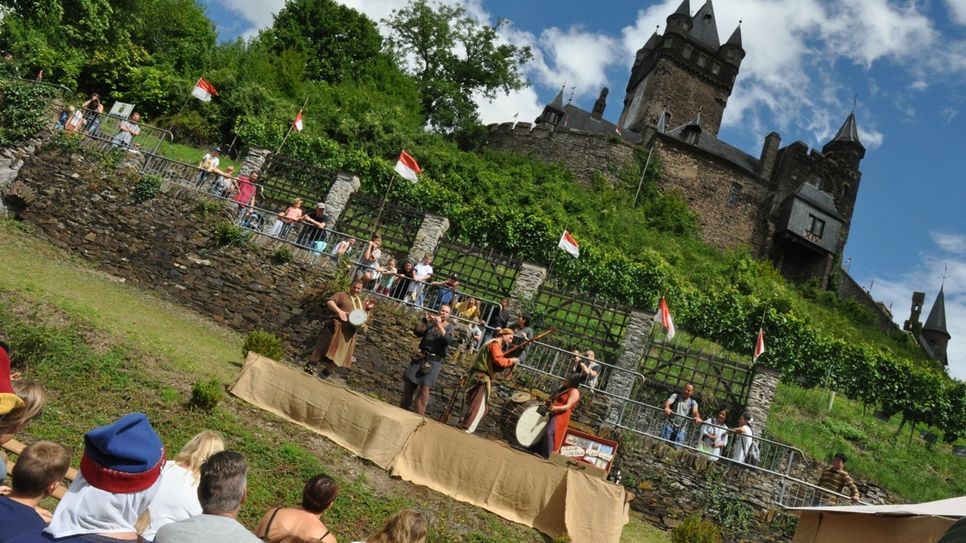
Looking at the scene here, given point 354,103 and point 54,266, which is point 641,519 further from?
point 354,103

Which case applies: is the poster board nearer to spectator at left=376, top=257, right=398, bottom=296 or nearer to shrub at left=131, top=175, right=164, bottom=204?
spectator at left=376, top=257, right=398, bottom=296

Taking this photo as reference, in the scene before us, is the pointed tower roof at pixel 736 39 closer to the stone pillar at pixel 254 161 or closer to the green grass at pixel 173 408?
the stone pillar at pixel 254 161

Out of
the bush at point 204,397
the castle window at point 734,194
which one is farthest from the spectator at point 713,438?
the castle window at point 734,194

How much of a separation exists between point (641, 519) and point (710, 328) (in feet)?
48.1

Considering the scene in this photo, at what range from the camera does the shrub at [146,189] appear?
47.5 feet

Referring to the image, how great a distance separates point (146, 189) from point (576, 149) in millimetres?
27602

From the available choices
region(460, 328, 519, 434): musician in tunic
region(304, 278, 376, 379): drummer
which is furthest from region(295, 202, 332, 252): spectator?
region(460, 328, 519, 434): musician in tunic

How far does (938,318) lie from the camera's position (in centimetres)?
5691

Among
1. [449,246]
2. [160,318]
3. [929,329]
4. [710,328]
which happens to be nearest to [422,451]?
[160,318]

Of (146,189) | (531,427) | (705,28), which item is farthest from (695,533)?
(705,28)

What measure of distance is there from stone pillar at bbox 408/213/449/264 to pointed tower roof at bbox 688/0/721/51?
40278mm

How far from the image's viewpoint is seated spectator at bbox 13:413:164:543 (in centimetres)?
323

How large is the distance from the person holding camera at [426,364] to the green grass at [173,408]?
71.0 inches

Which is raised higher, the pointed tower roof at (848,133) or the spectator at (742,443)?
the pointed tower roof at (848,133)
